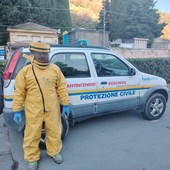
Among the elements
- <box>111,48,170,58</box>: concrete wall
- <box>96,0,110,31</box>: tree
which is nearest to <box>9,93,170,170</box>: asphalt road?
<box>111,48,170,58</box>: concrete wall

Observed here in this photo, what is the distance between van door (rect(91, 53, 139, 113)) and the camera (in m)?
3.90

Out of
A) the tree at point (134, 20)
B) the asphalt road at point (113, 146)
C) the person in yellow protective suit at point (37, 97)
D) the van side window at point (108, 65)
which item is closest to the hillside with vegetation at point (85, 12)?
the tree at point (134, 20)

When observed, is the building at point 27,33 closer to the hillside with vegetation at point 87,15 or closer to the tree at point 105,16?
the tree at point 105,16

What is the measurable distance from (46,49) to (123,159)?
210 centimetres

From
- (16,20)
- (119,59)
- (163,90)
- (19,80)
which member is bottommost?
(163,90)

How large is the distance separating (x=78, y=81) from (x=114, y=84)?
0.87m

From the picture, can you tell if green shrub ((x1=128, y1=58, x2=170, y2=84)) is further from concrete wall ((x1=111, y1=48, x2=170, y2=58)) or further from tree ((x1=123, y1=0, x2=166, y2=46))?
tree ((x1=123, y1=0, x2=166, y2=46))

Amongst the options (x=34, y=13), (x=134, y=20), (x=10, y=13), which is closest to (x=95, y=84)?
(x=10, y=13)

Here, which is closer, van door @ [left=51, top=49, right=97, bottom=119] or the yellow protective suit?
the yellow protective suit

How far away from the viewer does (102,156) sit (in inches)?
123

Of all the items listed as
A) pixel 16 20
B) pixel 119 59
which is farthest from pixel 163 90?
pixel 16 20

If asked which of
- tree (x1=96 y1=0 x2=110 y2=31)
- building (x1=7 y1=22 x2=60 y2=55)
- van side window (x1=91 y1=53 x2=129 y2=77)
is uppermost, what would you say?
tree (x1=96 y1=0 x2=110 y2=31)

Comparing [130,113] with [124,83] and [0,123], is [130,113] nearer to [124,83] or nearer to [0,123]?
[124,83]

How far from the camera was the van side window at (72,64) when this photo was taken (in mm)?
3479
